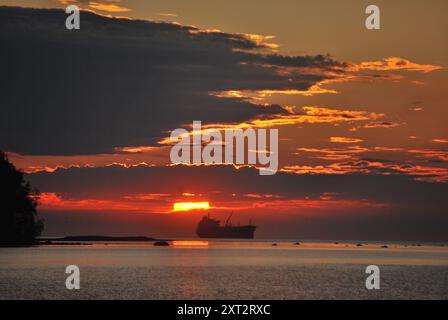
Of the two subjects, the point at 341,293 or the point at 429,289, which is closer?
the point at 341,293

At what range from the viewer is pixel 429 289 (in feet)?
299

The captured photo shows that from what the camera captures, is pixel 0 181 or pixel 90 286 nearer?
pixel 90 286

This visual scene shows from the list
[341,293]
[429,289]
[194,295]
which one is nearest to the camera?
[194,295]
